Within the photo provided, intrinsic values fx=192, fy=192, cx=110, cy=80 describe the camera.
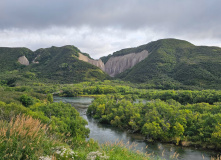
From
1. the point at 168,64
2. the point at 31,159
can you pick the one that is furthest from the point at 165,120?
the point at 168,64

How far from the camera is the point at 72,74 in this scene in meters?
195

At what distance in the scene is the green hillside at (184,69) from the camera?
5162 inches

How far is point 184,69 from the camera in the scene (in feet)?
507

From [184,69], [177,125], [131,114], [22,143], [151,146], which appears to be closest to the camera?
[22,143]

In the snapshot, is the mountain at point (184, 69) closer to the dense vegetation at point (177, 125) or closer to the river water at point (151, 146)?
the dense vegetation at point (177, 125)

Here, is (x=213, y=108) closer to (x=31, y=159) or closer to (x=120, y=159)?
(x=120, y=159)

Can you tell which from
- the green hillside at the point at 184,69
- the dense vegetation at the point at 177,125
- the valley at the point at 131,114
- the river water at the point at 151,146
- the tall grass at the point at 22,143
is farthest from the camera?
the green hillside at the point at 184,69

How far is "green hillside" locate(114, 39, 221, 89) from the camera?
131m

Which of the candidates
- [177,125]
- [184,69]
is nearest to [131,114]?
[177,125]

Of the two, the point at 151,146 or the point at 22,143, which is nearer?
the point at 22,143

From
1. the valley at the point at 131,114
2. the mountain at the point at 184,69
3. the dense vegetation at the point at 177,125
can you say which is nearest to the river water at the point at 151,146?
the valley at the point at 131,114

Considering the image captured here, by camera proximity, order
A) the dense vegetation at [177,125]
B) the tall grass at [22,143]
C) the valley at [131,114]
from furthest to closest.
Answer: the dense vegetation at [177,125] → the valley at [131,114] → the tall grass at [22,143]

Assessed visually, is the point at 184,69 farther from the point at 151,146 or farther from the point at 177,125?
the point at 151,146

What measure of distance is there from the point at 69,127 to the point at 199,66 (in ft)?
444
